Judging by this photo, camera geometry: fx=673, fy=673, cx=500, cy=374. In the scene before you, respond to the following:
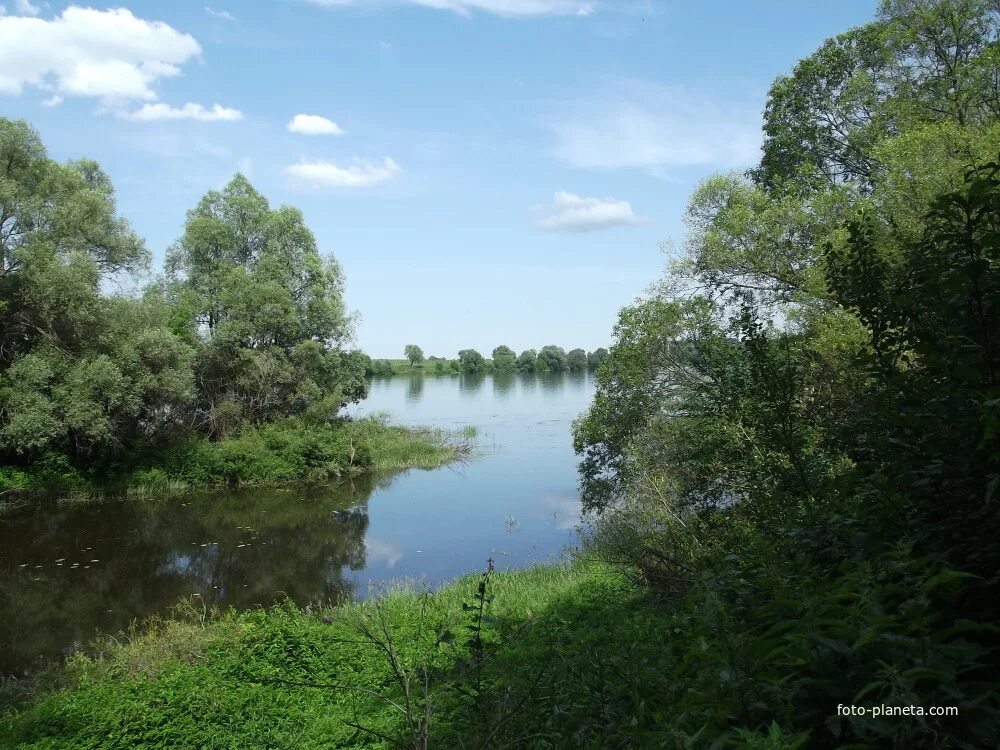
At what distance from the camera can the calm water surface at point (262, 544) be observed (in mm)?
12328

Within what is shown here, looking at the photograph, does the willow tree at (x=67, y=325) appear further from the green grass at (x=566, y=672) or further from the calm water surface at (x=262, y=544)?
the green grass at (x=566, y=672)

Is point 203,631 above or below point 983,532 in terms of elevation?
below

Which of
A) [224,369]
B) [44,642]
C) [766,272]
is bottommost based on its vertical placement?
[44,642]

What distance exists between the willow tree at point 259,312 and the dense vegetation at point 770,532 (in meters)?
15.0

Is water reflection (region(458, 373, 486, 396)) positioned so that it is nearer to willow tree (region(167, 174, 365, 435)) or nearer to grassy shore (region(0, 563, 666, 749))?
willow tree (region(167, 174, 365, 435))

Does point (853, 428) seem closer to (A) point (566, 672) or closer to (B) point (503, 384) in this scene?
(A) point (566, 672)

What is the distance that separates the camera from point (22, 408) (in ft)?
58.9

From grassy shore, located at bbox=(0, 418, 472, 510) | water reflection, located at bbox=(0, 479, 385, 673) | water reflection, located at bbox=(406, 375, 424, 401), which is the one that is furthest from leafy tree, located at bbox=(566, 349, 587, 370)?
water reflection, located at bbox=(0, 479, 385, 673)

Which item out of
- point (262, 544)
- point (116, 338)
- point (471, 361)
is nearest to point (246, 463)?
point (116, 338)

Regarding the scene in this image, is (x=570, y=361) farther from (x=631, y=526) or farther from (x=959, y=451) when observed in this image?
Result: (x=959, y=451)

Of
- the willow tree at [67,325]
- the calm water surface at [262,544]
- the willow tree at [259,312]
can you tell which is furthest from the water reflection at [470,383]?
the willow tree at [67,325]

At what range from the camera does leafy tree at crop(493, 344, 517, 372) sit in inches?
3701

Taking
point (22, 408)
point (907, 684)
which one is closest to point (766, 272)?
point (907, 684)

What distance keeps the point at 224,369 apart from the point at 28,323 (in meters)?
6.99
